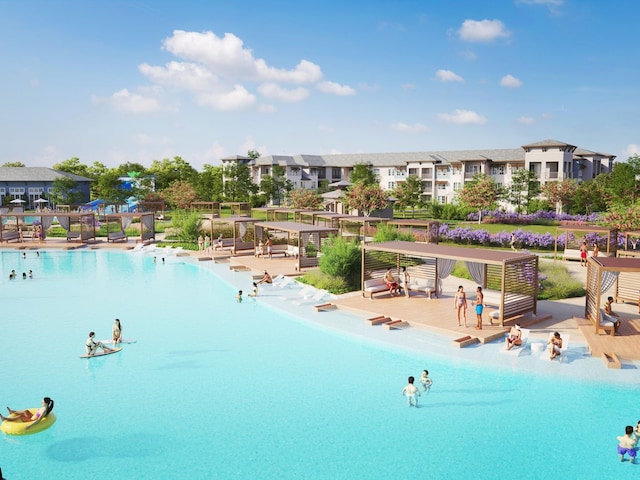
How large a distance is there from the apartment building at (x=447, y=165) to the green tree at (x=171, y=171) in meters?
10.9

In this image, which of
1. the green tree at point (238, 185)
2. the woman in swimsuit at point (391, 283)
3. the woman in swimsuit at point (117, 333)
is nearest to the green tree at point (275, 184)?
the green tree at point (238, 185)

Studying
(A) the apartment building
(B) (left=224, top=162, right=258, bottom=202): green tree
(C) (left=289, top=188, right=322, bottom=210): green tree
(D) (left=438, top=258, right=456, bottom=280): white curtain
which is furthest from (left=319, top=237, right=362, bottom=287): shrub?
(B) (left=224, top=162, right=258, bottom=202): green tree

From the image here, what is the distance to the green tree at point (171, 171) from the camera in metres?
89.4

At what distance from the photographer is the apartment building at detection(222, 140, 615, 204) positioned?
208 ft

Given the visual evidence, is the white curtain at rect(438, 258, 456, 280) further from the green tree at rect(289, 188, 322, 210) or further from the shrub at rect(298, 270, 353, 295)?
the green tree at rect(289, 188, 322, 210)

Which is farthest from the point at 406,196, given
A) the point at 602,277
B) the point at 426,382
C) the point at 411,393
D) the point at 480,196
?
the point at 411,393

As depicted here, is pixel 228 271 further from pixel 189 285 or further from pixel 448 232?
pixel 448 232

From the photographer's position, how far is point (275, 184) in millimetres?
81188

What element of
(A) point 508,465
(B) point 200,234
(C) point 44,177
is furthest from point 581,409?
(C) point 44,177

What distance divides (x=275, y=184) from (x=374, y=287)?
63.1m

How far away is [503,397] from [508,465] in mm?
2686

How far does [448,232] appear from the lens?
36844 mm

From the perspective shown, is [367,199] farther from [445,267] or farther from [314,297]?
[314,297]

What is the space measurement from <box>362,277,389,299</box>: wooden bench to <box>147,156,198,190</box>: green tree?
200 ft
